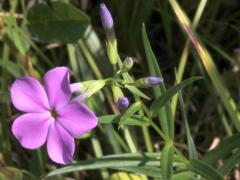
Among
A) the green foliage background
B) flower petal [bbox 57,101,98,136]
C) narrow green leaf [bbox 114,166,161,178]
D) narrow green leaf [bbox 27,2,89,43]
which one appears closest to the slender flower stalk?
flower petal [bbox 57,101,98,136]

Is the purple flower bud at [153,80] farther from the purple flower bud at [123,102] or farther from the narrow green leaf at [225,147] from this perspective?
the narrow green leaf at [225,147]

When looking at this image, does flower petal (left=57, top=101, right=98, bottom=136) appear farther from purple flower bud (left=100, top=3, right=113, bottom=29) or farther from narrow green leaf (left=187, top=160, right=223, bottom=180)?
narrow green leaf (left=187, top=160, right=223, bottom=180)

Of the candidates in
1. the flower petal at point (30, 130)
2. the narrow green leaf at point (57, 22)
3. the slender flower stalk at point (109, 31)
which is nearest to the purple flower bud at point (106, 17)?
the slender flower stalk at point (109, 31)

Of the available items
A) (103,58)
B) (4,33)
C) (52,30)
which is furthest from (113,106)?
(4,33)

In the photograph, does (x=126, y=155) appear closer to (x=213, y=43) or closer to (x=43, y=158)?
(x=43, y=158)

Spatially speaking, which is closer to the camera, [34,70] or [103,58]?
[34,70]

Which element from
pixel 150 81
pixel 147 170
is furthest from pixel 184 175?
pixel 150 81
